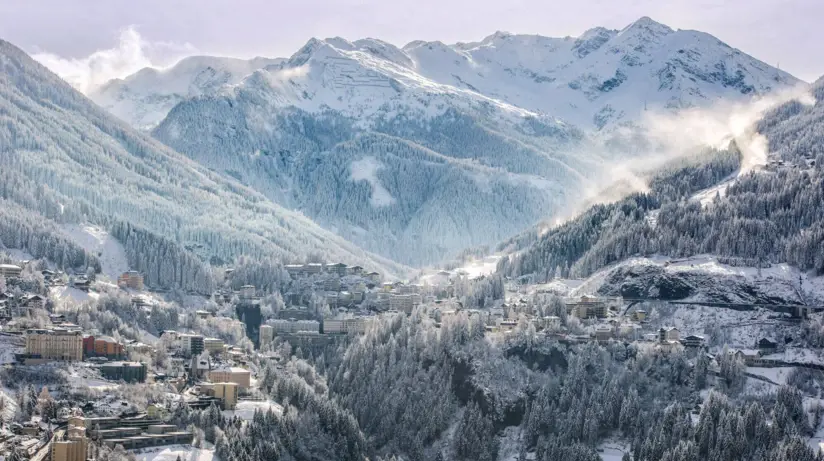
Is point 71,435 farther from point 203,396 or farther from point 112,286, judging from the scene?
point 112,286

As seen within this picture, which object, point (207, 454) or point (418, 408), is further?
point (418, 408)

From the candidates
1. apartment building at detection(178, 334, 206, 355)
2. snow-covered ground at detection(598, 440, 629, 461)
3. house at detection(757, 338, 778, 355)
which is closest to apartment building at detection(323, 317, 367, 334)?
apartment building at detection(178, 334, 206, 355)

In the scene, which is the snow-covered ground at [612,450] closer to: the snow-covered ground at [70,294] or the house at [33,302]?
the house at [33,302]

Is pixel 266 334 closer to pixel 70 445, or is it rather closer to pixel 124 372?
pixel 124 372

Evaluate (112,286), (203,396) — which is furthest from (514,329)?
(112,286)

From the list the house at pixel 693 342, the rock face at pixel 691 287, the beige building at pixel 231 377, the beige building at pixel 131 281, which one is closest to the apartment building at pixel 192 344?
the beige building at pixel 231 377

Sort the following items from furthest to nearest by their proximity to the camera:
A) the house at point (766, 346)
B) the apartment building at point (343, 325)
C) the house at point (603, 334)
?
the apartment building at point (343, 325), the house at point (603, 334), the house at point (766, 346)

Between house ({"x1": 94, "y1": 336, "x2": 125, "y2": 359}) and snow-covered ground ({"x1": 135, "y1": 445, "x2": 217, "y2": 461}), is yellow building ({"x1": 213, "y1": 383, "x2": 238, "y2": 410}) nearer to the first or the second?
house ({"x1": 94, "y1": 336, "x2": 125, "y2": 359})
